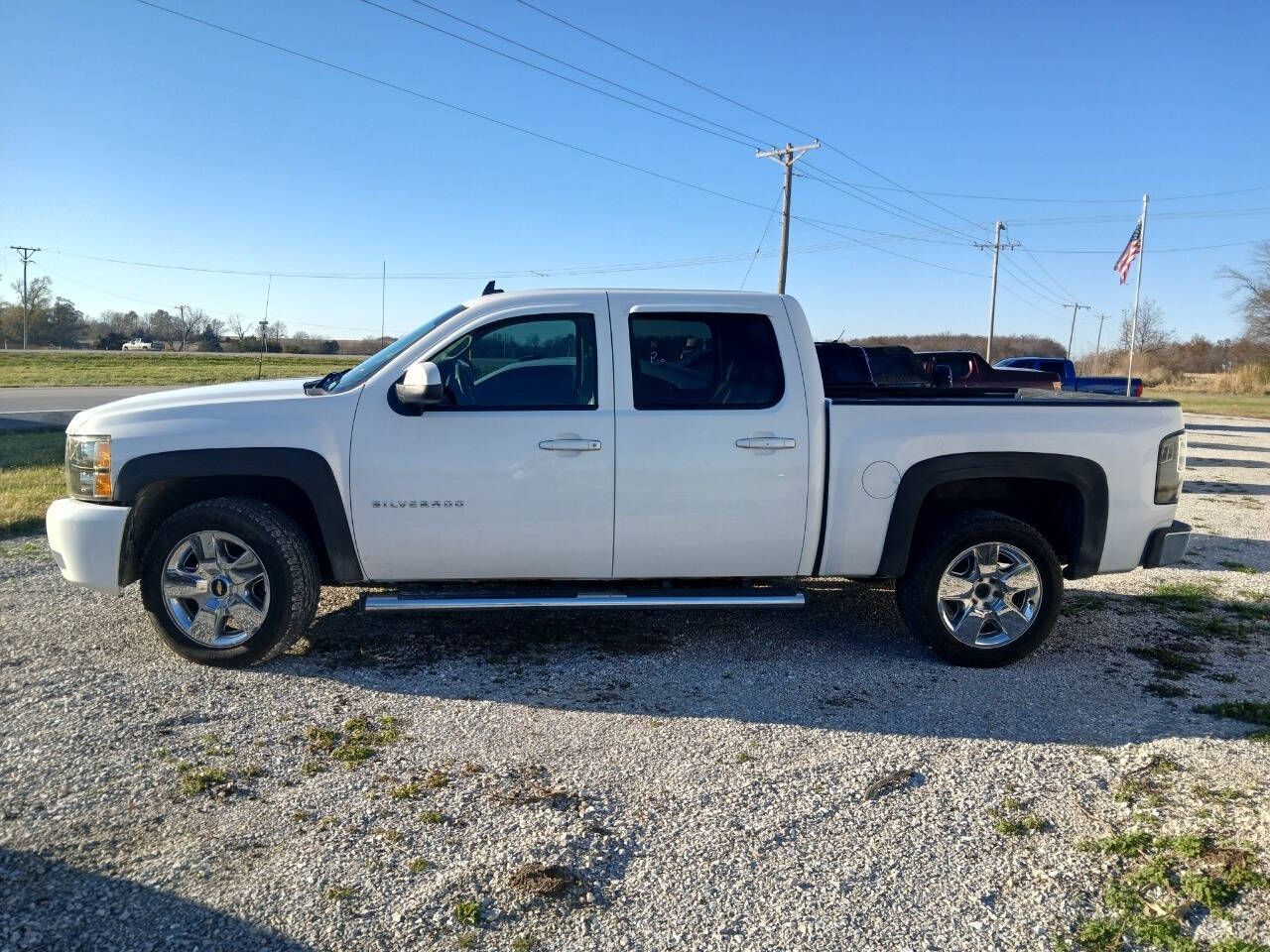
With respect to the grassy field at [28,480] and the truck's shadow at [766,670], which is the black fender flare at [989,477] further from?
the grassy field at [28,480]

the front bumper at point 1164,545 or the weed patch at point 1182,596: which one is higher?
the front bumper at point 1164,545

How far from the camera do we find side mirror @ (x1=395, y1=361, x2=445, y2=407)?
14.9ft

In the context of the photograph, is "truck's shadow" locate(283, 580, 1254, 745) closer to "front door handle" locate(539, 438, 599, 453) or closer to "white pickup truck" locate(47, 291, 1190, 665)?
"white pickup truck" locate(47, 291, 1190, 665)

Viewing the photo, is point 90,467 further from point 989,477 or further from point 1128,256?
point 1128,256

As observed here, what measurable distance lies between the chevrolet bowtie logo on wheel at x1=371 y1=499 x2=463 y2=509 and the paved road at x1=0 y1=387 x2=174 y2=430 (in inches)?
533

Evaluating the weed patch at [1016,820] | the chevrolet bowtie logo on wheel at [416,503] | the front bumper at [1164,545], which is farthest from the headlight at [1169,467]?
the chevrolet bowtie logo on wheel at [416,503]

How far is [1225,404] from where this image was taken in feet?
129

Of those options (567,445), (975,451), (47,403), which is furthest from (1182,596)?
(47,403)

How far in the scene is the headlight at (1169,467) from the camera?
513 cm

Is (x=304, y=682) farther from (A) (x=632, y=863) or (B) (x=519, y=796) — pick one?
(A) (x=632, y=863)

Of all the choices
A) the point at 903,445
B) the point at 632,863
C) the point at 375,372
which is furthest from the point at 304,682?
the point at 903,445

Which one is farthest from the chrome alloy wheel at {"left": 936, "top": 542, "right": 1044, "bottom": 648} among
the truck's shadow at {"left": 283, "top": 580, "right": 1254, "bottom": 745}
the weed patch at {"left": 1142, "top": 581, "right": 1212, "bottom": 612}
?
the weed patch at {"left": 1142, "top": 581, "right": 1212, "bottom": 612}

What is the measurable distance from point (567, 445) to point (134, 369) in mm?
43817

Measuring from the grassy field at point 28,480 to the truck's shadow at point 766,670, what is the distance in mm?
4243
